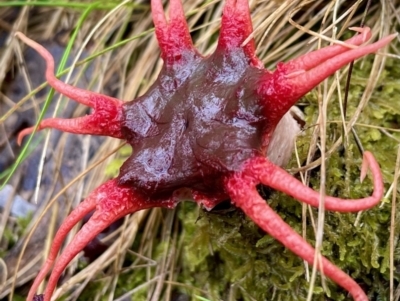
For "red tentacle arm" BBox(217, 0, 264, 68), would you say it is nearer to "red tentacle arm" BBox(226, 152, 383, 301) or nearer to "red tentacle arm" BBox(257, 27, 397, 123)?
"red tentacle arm" BBox(257, 27, 397, 123)

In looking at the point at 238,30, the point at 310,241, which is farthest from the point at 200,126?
the point at 310,241

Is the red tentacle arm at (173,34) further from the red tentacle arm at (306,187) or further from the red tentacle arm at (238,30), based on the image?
the red tentacle arm at (306,187)

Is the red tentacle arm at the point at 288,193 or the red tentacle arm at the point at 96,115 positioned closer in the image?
the red tentacle arm at the point at 288,193

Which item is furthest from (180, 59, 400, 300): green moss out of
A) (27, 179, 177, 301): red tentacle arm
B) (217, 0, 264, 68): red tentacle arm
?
(217, 0, 264, 68): red tentacle arm

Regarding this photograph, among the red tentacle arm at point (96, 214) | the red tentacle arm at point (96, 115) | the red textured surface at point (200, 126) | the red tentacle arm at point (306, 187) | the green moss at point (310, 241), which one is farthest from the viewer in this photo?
the green moss at point (310, 241)

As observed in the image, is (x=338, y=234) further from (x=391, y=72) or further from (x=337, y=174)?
(x=391, y=72)

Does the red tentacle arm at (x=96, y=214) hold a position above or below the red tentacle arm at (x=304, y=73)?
below

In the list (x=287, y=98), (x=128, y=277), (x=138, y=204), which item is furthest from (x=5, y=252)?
(x=287, y=98)

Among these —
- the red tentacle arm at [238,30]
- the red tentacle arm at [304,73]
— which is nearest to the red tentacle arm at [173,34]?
the red tentacle arm at [238,30]
